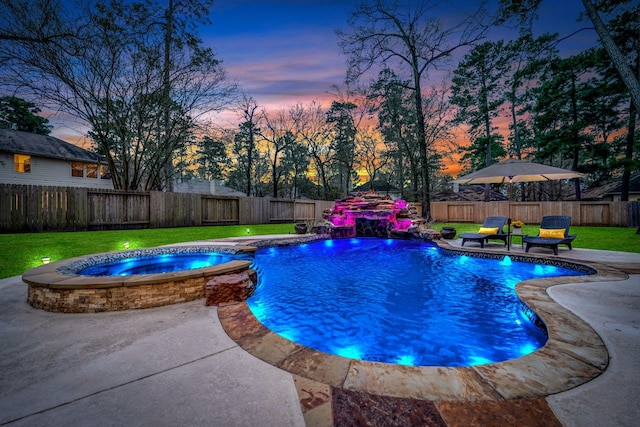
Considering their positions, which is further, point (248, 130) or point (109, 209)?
point (248, 130)

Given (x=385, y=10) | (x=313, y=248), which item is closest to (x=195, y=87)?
(x=313, y=248)

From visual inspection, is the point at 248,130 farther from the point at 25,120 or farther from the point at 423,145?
the point at 423,145

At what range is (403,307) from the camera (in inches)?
A: 154

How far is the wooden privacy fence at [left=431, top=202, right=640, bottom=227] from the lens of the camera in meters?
12.1

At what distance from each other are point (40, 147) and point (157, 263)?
17.8 meters

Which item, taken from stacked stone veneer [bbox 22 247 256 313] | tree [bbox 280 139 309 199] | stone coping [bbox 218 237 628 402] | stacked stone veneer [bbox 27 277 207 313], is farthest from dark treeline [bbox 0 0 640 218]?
stone coping [bbox 218 237 628 402]

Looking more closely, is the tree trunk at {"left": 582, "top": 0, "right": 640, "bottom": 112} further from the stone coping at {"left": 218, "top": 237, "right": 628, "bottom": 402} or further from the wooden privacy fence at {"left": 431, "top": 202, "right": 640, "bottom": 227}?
the stone coping at {"left": 218, "top": 237, "right": 628, "bottom": 402}

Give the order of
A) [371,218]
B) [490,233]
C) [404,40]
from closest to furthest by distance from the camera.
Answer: [490,233]
[371,218]
[404,40]

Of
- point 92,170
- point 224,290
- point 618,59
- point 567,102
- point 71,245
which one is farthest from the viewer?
point 92,170

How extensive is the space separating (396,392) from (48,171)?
75.1 ft

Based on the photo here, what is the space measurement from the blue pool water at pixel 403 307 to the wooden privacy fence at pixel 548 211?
10.8 m

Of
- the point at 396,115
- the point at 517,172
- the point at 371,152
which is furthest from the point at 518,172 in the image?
the point at 371,152

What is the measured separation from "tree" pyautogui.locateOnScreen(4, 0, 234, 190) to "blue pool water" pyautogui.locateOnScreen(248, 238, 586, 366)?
8.88m

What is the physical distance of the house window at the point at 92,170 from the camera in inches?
687
